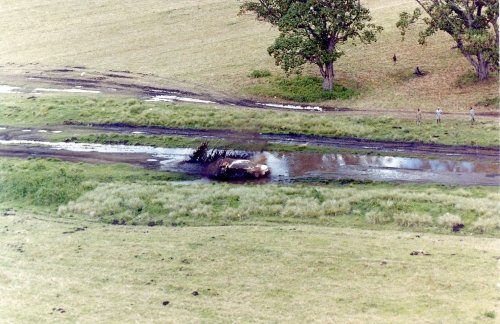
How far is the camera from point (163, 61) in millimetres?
76375

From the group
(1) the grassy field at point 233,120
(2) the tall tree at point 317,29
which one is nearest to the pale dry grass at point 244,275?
(1) the grassy field at point 233,120

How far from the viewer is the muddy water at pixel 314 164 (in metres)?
42.1

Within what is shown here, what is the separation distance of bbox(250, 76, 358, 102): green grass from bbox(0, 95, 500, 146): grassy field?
18.3ft

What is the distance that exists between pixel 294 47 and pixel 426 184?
79.6ft

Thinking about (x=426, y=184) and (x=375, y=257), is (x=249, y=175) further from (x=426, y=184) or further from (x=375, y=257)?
(x=375, y=257)

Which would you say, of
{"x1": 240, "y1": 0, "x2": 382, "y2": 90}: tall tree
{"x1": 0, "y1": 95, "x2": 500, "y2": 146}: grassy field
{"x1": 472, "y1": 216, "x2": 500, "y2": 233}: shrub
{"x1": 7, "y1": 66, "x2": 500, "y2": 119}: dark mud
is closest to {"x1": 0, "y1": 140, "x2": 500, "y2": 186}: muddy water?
{"x1": 0, "y1": 95, "x2": 500, "y2": 146}: grassy field

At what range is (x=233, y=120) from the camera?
2149 inches

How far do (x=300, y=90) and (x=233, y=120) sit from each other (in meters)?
11.3

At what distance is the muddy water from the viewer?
4209cm

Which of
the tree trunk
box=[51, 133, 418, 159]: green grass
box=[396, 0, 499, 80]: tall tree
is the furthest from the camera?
the tree trunk

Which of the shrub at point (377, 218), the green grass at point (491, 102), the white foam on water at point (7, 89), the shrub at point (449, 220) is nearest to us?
the shrub at point (449, 220)

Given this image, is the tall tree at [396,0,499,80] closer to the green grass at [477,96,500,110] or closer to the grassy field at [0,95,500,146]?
the green grass at [477,96,500,110]

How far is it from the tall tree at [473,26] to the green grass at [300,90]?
870 centimetres

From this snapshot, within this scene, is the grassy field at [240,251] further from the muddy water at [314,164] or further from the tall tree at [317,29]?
the tall tree at [317,29]
